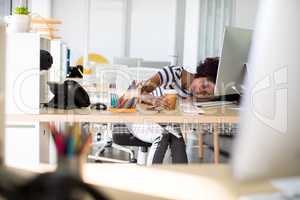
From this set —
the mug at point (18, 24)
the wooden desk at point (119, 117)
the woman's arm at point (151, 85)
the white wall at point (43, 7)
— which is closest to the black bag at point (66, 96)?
the wooden desk at point (119, 117)

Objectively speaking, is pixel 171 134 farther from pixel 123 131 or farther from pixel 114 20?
pixel 114 20

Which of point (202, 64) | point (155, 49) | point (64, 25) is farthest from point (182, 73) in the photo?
point (64, 25)

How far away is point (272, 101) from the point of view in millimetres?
731

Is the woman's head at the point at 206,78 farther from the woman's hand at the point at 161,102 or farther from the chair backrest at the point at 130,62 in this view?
the chair backrest at the point at 130,62

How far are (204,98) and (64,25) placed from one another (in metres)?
6.76

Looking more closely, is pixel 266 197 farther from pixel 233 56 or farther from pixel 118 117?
pixel 233 56

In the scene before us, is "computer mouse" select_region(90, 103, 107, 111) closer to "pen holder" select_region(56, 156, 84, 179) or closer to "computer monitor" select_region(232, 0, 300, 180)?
"computer monitor" select_region(232, 0, 300, 180)

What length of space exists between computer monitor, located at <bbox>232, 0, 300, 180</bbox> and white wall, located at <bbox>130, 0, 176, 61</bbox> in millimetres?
8008

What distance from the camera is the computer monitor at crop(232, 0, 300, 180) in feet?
2.26

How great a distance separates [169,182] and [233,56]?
4.78 feet

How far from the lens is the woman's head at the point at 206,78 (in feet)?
8.75

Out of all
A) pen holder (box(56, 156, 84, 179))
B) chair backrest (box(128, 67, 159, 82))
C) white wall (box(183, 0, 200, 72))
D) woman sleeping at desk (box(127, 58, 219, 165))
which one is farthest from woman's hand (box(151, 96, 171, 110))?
white wall (box(183, 0, 200, 72))

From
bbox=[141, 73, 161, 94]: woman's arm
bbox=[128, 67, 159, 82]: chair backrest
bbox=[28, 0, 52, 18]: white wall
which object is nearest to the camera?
bbox=[141, 73, 161, 94]: woman's arm

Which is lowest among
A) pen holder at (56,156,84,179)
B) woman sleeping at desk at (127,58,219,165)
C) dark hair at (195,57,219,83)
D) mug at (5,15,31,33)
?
woman sleeping at desk at (127,58,219,165)
